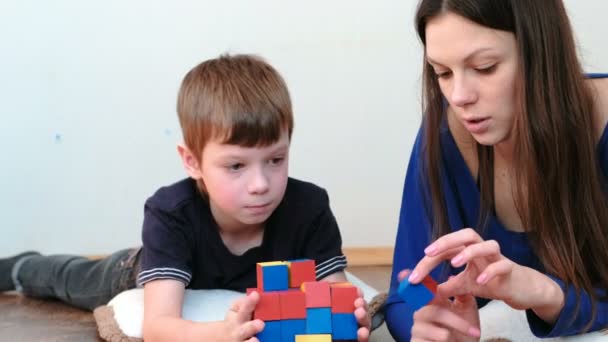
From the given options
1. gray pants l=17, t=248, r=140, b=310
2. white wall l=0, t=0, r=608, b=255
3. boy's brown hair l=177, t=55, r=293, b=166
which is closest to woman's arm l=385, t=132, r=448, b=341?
boy's brown hair l=177, t=55, r=293, b=166

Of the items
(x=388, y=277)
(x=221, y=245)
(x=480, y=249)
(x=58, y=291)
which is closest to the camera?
(x=480, y=249)

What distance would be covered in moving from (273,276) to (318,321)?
3.9 inches

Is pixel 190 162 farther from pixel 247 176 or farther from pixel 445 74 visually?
pixel 445 74

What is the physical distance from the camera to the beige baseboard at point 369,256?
8.55 feet

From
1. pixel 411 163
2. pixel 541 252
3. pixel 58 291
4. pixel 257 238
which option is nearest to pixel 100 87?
pixel 58 291

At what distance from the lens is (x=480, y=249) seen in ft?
3.86

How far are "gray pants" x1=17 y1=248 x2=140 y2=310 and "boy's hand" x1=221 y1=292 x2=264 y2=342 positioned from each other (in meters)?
0.64

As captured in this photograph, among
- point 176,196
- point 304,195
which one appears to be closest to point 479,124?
point 304,195

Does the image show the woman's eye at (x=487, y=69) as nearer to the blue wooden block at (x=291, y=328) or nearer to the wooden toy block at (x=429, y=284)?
the wooden toy block at (x=429, y=284)

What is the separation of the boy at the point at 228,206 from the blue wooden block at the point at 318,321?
0.56ft

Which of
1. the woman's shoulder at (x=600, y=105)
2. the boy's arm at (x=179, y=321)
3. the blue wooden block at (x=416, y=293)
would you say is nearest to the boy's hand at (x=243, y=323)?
the boy's arm at (x=179, y=321)

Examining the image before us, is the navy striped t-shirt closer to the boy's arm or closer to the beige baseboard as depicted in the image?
the boy's arm

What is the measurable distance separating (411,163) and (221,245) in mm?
415

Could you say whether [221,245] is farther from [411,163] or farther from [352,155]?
[352,155]
